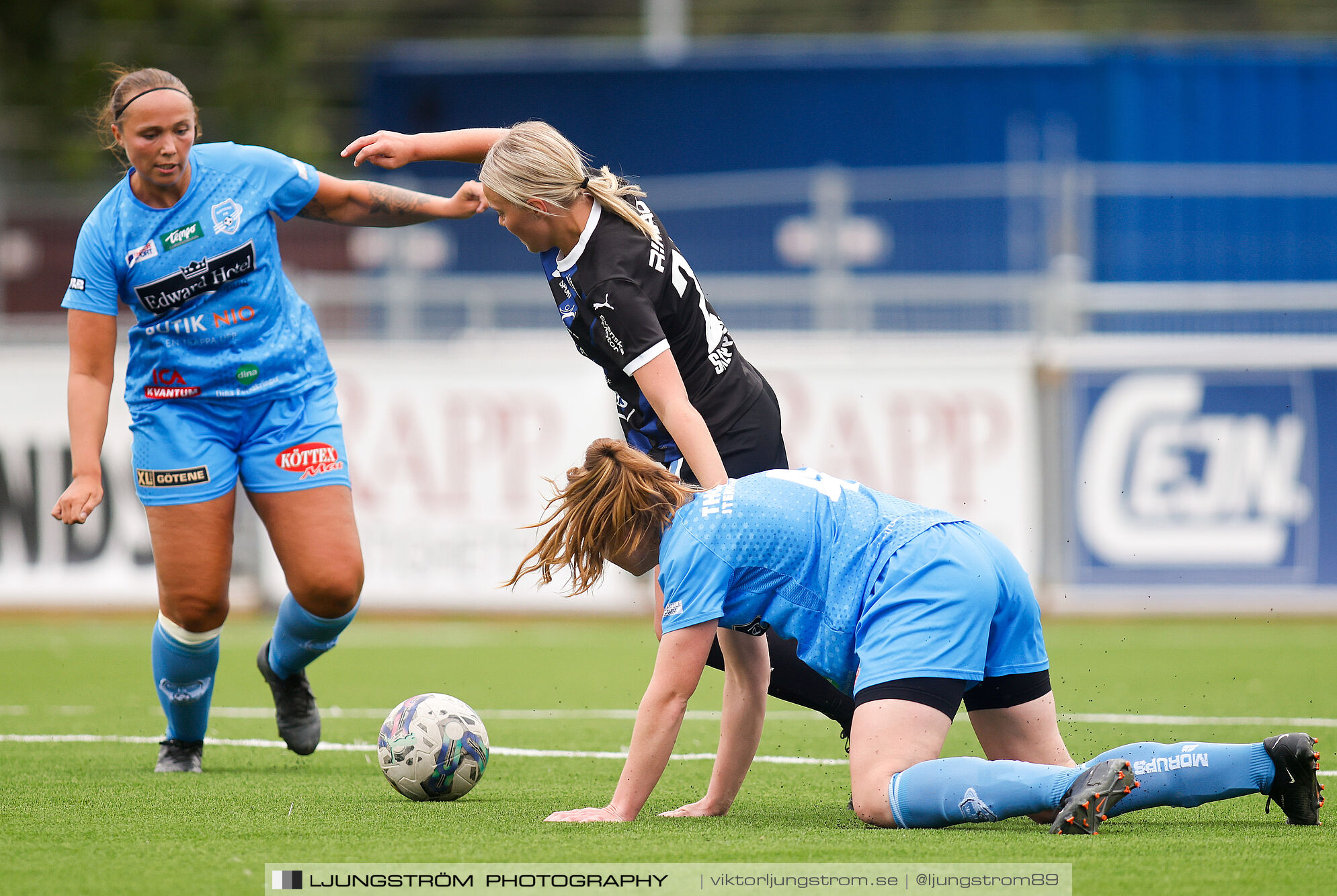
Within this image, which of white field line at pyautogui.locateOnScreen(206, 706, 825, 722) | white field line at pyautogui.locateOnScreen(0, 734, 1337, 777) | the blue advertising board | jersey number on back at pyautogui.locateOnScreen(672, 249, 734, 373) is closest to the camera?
jersey number on back at pyautogui.locateOnScreen(672, 249, 734, 373)

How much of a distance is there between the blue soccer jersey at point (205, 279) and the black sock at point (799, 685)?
1.92 metres

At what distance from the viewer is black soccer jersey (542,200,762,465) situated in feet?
14.7

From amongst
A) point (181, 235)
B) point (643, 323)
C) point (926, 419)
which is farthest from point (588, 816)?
point (926, 419)

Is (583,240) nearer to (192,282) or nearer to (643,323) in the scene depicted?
(643,323)

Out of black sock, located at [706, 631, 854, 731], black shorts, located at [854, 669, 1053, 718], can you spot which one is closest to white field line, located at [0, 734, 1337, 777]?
black sock, located at [706, 631, 854, 731]

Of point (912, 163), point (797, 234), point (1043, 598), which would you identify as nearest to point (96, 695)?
point (1043, 598)

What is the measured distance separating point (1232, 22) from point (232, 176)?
2624 centimetres

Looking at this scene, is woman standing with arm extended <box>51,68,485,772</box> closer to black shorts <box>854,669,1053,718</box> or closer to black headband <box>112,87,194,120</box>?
black headband <box>112,87,194,120</box>

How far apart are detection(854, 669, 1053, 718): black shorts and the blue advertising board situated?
7.70 m

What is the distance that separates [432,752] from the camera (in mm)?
4879

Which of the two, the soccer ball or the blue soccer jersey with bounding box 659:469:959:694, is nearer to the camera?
the blue soccer jersey with bounding box 659:469:959:694

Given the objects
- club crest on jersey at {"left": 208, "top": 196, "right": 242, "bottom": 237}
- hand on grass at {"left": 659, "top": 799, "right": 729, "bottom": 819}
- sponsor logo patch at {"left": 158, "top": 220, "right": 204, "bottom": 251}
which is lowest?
hand on grass at {"left": 659, "top": 799, "right": 729, "bottom": 819}

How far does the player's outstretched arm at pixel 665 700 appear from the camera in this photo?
4.04 metres

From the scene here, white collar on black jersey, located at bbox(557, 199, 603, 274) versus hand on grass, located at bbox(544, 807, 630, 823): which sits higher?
white collar on black jersey, located at bbox(557, 199, 603, 274)
